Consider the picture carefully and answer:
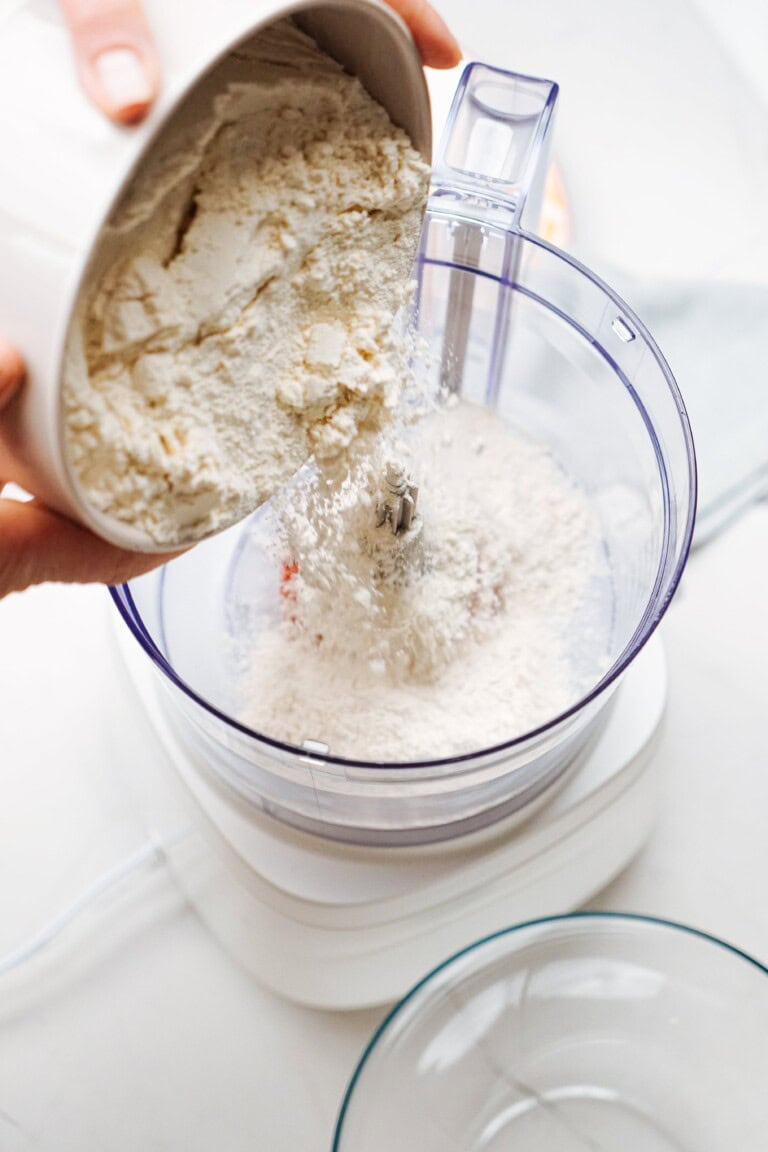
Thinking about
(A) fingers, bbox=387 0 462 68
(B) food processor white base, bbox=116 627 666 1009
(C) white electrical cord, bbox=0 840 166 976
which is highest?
(A) fingers, bbox=387 0 462 68

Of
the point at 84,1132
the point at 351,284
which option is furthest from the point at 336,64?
the point at 84,1132

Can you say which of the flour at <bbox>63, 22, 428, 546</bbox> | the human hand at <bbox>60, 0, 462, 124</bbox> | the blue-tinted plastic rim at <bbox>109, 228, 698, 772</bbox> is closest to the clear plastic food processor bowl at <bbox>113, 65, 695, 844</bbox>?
the blue-tinted plastic rim at <bbox>109, 228, 698, 772</bbox>

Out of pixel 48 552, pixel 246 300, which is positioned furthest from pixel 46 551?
pixel 246 300

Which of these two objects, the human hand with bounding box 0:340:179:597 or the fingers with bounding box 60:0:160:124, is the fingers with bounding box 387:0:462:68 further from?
the human hand with bounding box 0:340:179:597

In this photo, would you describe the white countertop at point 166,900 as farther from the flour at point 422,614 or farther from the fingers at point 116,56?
the fingers at point 116,56

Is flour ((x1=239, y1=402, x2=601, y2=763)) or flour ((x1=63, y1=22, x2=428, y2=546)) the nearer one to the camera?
flour ((x1=63, y1=22, x2=428, y2=546))
